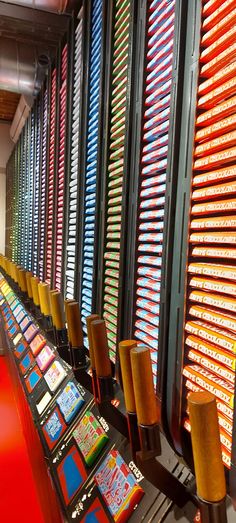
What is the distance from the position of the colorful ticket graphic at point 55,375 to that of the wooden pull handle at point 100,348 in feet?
3.51

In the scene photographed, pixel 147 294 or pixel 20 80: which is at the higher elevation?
pixel 20 80

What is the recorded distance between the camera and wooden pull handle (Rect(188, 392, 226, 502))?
2.32 feet

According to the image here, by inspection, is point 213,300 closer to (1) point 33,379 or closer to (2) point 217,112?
(2) point 217,112

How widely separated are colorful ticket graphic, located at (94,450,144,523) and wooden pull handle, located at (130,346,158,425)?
440mm

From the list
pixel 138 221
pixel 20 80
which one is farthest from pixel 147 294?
pixel 20 80

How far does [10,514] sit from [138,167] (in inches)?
102

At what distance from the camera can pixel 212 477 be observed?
0.73 metres

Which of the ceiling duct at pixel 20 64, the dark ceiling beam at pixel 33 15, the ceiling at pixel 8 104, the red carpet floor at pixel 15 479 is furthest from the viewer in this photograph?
the ceiling at pixel 8 104

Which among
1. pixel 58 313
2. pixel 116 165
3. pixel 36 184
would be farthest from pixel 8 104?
pixel 58 313

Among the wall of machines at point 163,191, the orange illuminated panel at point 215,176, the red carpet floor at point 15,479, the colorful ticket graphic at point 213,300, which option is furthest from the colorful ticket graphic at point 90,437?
the red carpet floor at point 15,479

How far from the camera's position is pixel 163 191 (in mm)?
1467

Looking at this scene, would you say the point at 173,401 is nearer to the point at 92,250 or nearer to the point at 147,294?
the point at 147,294

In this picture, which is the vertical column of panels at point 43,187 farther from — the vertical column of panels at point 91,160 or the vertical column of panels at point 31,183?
the vertical column of panels at point 91,160

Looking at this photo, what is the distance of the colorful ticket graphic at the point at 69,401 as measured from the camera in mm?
1967
